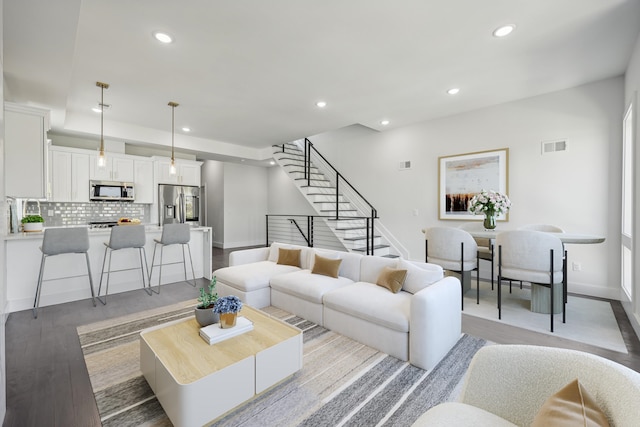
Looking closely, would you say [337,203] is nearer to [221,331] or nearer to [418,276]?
[418,276]

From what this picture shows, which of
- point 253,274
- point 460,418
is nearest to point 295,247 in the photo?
point 253,274

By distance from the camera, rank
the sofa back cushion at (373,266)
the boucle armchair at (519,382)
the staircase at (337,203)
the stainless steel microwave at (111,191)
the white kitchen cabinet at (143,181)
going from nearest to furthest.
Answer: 1. the boucle armchair at (519,382)
2. the sofa back cushion at (373,266)
3. the stainless steel microwave at (111,191)
4. the staircase at (337,203)
5. the white kitchen cabinet at (143,181)

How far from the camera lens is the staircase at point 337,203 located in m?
5.85

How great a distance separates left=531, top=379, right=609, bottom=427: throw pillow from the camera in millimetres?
812

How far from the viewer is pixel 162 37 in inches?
106

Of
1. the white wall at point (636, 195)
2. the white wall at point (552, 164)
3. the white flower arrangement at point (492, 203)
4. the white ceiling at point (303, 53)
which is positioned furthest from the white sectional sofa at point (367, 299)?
the white wall at point (552, 164)

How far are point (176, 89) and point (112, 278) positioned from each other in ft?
9.27

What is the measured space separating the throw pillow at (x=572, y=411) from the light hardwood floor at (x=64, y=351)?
2.04 metres

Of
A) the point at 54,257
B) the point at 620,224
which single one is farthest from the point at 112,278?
the point at 620,224

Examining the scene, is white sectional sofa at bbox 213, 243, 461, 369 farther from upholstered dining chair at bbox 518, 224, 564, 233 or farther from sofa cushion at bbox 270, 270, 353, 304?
upholstered dining chair at bbox 518, 224, 564, 233

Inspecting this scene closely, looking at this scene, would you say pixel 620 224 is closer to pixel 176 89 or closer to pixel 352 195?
pixel 352 195

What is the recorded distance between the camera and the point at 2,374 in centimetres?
167

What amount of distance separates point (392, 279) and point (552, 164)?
3.26 meters

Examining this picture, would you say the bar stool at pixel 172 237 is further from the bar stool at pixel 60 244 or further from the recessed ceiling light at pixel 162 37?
the recessed ceiling light at pixel 162 37
